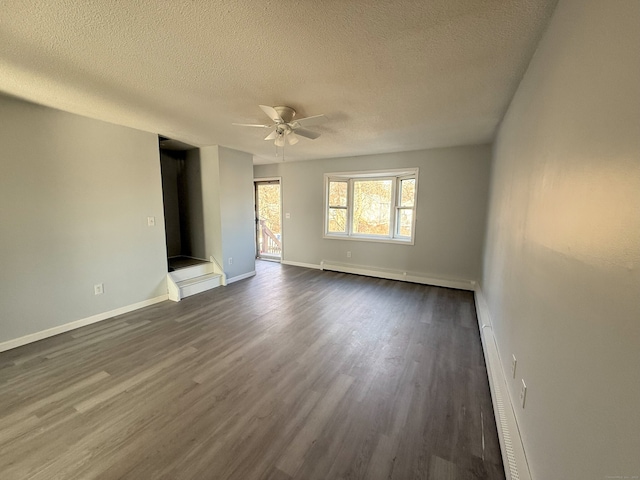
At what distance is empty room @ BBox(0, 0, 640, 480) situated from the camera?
0.86m

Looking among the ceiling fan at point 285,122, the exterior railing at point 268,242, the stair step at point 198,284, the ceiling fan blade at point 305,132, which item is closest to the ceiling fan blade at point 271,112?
the ceiling fan at point 285,122

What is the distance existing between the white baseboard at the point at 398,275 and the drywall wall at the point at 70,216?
3.37m

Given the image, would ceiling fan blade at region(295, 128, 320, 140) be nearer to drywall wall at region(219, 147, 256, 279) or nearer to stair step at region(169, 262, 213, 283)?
drywall wall at region(219, 147, 256, 279)

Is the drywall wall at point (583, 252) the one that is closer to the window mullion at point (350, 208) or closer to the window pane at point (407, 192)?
the window pane at point (407, 192)

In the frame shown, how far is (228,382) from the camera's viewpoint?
2.08 meters

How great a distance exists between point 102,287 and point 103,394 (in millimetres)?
1778

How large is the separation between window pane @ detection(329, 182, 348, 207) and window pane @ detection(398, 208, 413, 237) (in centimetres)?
123

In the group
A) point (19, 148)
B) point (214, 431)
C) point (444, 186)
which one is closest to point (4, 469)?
point (214, 431)

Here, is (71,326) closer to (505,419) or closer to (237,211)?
(237,211)

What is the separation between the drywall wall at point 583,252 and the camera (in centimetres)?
64

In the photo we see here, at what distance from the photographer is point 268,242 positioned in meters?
7.02

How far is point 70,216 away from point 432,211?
517 centimetres

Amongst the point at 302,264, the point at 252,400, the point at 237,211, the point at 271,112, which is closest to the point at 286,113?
the point at 271,112

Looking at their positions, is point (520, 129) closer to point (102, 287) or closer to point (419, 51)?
point (419, 51)
